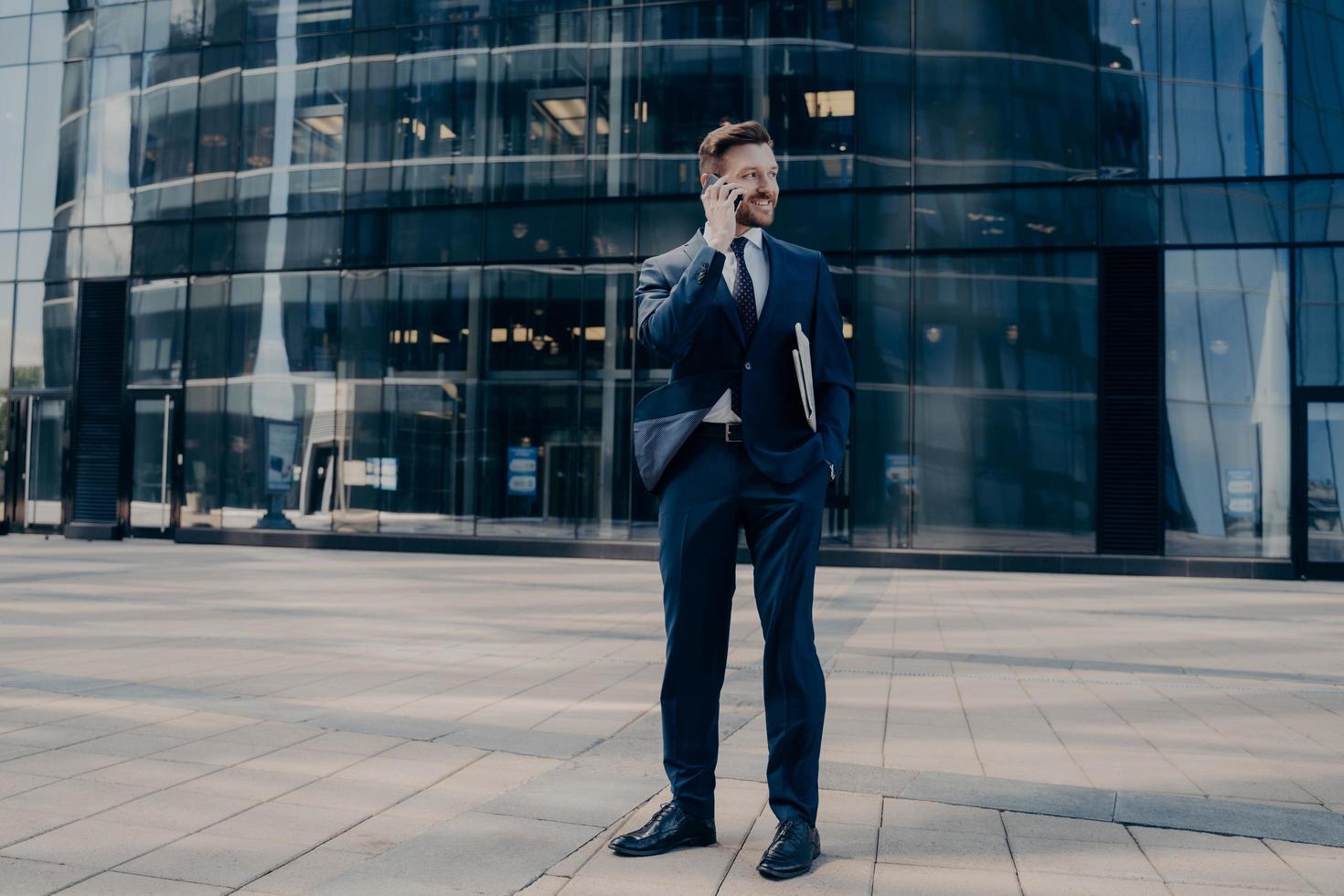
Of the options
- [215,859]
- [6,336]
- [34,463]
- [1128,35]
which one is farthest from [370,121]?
[215,859]

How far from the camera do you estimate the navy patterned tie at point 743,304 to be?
301cm

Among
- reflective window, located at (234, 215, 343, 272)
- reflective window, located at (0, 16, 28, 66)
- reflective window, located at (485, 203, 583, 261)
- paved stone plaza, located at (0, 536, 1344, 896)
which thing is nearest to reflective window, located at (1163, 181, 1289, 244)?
paved stone plaza, located at (0, 536, 1344, 896)

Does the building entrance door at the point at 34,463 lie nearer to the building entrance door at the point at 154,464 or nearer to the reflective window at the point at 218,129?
the building entrance door at the point at 154,464

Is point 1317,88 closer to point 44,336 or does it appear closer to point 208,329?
point 208,329

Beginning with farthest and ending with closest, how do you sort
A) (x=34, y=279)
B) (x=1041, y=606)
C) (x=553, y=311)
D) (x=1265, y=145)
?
(x=34, y=279), (x=553, y=311), (x=1265, y=145), (x=1041, y=606)

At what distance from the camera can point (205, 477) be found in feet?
63.8

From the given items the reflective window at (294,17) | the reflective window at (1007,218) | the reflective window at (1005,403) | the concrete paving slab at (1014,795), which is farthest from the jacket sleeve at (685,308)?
the reflective window at (294,17)

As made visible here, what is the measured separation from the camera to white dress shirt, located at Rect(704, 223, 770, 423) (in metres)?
3.01

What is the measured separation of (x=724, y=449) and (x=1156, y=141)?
50.2 ft

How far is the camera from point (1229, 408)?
15484mm

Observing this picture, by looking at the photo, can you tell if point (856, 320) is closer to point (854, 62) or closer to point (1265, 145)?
point (854, 62)

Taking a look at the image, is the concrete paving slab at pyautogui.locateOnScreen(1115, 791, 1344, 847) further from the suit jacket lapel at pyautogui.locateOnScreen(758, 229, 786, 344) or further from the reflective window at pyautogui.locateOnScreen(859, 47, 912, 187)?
the reflective window at pyautogui.locateOnScreen(859, 47, 912, 187)

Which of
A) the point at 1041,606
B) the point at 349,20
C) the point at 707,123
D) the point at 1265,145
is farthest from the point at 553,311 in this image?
the point at 1265,145

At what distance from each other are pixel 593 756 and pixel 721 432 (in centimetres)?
183
